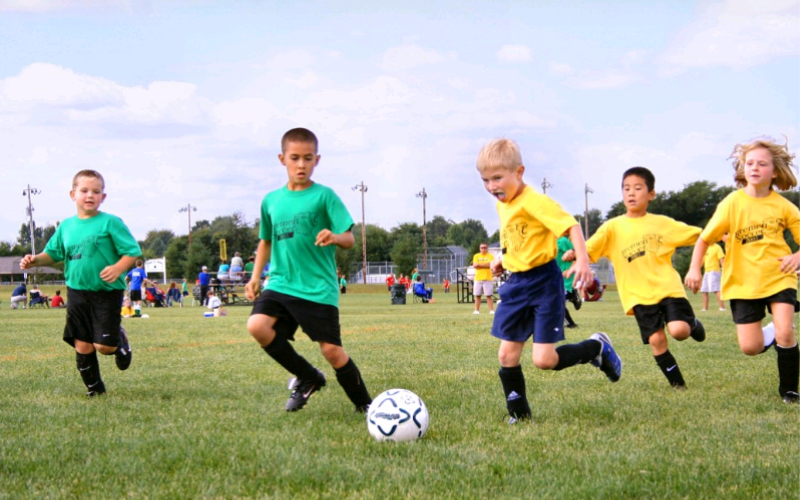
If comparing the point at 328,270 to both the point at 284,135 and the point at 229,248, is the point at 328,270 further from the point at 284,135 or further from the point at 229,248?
the point at 229,248

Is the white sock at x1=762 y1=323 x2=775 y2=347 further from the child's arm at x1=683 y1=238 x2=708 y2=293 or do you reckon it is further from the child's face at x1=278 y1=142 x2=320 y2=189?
the child's face at x1=278 y1=142 x2=320 y2=189

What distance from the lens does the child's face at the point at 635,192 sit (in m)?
6.79

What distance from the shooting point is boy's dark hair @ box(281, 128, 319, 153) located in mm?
5407

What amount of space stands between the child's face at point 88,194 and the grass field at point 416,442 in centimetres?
156

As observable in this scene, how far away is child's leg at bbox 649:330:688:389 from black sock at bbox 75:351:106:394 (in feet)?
15.0

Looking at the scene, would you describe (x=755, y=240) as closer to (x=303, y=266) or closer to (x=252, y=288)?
(x=303, y=266)

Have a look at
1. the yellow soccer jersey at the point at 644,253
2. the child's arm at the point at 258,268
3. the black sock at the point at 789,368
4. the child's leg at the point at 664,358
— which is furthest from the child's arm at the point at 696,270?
the child's arm at the point at 258,268

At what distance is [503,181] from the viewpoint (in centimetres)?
520

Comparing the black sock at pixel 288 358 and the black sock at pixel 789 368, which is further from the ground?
the black sock at pixel 288 358

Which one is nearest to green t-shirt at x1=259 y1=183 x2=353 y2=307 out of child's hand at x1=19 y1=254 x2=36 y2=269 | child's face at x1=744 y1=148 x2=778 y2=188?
child's hand at x1=19 y1=254 x2=36 y2=269

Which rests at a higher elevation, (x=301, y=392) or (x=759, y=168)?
(x=759, y=168)

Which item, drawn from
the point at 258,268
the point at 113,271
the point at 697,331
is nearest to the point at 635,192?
the point at 697,331

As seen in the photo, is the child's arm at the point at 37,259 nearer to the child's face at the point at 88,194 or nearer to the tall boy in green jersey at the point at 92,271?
the tall boy in green jersey at the point at 92,271

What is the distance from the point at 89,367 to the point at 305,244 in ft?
8.21
